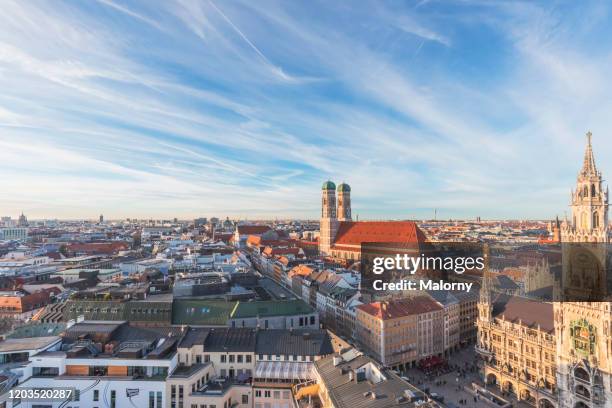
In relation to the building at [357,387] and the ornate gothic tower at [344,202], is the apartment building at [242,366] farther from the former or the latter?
the ornate gothic tower at [344,202]

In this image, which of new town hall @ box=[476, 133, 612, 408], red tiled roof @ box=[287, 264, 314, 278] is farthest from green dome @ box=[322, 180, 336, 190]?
new town hall @ box=[476, 133, 612, 408]

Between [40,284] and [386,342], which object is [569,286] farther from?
[40,284]

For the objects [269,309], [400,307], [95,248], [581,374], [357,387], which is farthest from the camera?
[95,248]

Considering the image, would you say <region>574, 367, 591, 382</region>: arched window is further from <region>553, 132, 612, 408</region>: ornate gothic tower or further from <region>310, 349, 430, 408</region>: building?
<region>310, 349, 430, 408</region>: building

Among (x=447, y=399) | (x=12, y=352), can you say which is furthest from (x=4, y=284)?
(x=447, y=399)

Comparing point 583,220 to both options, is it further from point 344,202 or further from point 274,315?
point 344,202

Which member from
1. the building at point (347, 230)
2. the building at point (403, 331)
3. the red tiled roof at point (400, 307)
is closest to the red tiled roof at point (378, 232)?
the building at point (347, 230)

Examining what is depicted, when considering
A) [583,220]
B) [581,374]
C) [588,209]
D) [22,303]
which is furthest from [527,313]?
[22,303]
